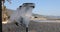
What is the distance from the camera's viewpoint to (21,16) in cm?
154

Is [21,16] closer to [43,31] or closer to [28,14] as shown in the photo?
[28,14]

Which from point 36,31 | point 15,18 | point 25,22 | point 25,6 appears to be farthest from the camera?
point 36,31

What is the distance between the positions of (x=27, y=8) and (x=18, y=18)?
0.16m

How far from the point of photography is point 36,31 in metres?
3.32

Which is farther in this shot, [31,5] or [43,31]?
[43,31]

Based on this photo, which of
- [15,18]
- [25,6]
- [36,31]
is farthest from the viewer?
[36,31]

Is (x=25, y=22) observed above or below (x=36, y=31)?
above

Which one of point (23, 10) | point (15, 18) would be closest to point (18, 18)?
point (15, 18)

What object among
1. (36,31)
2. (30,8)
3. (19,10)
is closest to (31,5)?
(30,8)

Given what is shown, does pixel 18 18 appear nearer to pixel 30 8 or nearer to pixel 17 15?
pixel 17 15

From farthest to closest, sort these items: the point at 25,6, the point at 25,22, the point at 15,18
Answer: the point at 25,22
the point at 15,18
the point at 25,6

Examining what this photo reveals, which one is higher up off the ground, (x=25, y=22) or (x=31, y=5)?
(x=31, y=5)

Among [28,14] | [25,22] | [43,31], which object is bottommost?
[43,31]

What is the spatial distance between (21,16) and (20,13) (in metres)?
0.04
